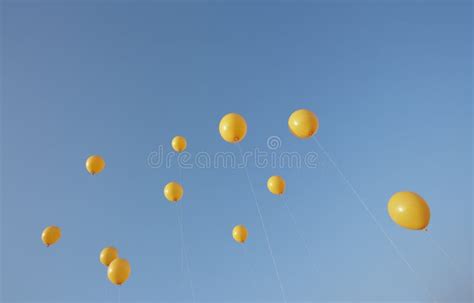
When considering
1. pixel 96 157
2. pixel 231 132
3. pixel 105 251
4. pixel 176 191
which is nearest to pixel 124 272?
pixel 105 251

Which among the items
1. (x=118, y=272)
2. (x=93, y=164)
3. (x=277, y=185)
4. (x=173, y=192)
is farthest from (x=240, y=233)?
(x=93, y=164)

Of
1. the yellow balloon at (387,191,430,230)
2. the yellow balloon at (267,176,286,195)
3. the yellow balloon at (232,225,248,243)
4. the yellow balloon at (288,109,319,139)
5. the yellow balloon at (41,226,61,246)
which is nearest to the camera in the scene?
the yellow balloon at (387,191,430,230)

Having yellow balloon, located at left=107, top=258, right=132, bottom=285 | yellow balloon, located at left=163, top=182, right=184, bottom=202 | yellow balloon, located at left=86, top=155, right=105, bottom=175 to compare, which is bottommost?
yellow balloon, located at left=107, top=258, right=132, bottom=285

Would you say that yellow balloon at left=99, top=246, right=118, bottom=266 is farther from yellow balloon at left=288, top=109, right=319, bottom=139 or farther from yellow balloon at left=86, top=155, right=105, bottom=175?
yellow balloon at left=288, top=109, right=319, bottom=139

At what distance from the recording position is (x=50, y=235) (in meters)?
6.02

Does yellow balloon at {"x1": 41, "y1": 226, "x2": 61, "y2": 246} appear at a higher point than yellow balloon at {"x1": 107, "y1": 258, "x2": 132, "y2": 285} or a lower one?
higher

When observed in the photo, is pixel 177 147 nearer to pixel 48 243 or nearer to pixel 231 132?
pixel 231 132

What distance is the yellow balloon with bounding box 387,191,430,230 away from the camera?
4.03 m

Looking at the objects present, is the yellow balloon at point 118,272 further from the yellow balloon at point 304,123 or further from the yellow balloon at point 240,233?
the yellow balloon at point 304,123

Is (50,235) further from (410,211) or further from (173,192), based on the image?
(410,211)

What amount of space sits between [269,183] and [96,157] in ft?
11.2

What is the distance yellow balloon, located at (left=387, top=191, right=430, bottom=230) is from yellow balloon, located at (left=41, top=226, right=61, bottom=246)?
595cm

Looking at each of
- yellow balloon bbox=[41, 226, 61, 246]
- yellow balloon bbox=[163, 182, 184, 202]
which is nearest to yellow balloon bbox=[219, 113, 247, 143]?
yellow balloon bbox=[163, 182, 184, 202]

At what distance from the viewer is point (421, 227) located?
4113 millimetres
